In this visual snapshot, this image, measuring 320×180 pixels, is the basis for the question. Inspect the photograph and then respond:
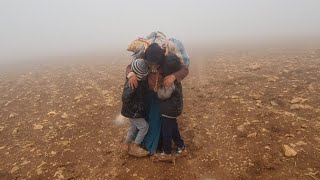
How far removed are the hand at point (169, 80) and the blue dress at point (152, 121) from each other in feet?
1.67

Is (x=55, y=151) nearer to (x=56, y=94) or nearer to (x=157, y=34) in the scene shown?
(x=157, y=34)

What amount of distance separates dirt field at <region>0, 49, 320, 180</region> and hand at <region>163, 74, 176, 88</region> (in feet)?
4.48

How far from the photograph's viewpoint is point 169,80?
5.17 metres

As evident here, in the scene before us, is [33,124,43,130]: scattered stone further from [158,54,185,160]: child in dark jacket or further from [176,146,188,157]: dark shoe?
[176,146,188,157]: dark shoe

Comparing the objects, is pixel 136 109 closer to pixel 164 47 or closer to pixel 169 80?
pixel 169 80

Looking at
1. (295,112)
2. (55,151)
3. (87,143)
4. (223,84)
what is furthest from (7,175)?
(223,84)

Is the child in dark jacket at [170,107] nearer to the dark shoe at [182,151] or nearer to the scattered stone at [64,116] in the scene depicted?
the dark shoe at [182,151]

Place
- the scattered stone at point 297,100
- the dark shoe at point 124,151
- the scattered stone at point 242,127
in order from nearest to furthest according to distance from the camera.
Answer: the dark shoe at point 124,151, the scattered stone at point 242,127, the scattered stone at point 297,100

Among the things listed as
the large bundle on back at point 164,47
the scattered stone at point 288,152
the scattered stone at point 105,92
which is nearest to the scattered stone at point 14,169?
the large bundle on back at point 164,47

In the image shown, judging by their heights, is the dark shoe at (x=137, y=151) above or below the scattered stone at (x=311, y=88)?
below

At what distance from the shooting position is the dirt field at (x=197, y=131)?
17.5 ft

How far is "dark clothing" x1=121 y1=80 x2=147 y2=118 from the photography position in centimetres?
538

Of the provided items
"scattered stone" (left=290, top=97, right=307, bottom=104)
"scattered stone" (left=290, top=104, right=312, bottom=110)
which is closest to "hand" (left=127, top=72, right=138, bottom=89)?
"scattered stone" (left=290, top=104, right=312, bottom=110)

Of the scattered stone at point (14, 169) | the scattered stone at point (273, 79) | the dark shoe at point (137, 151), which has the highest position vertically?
the scattered stone at point (273, 79)
